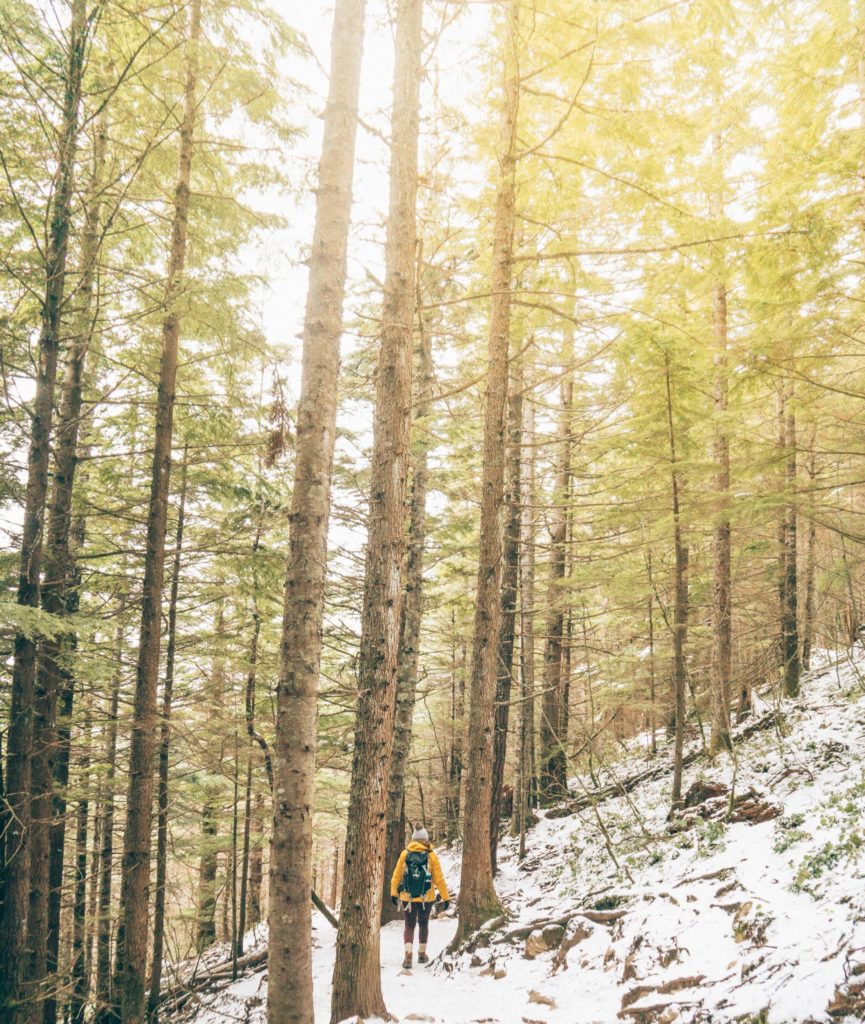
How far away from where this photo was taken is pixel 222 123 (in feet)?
25.1

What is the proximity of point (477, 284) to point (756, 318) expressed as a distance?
432cm

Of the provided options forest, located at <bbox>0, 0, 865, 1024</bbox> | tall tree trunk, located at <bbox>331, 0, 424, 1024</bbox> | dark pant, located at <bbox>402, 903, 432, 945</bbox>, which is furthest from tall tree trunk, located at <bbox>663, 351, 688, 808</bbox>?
tall tree trunk, located at <bbox>331, 0, 424, 1024</bbox>

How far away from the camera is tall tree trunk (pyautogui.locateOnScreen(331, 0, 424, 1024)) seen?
569cm

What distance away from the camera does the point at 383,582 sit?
6.16m

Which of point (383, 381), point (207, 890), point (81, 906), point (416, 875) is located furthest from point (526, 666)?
point (207, 890)

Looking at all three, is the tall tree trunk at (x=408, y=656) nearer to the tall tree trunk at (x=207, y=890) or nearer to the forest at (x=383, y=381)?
the forest at (x=383, y=381)

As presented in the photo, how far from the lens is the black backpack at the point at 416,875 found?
8.70m

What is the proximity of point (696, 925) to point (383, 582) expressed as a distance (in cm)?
445

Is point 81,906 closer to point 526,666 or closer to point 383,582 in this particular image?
point 526,666

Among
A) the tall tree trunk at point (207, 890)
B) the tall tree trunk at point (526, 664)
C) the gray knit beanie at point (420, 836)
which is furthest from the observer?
the tall tree trunk at point (207, 890)

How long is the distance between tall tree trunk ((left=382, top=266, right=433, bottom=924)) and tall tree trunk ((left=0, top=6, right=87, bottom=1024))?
20.4 ft

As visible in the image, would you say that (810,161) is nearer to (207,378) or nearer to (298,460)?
(298,460)

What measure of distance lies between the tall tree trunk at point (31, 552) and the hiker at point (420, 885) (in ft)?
15.4

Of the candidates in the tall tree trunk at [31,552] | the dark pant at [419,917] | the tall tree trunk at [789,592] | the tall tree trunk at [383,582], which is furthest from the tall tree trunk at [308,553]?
the tall tree trunk at [789,592]
